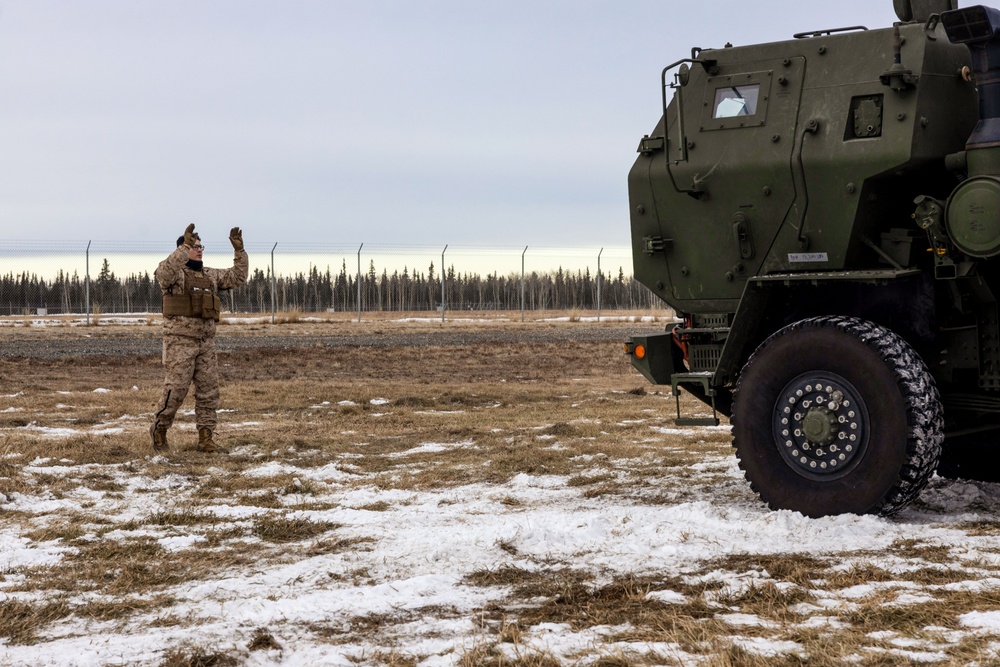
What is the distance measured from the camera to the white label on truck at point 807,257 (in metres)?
6.52

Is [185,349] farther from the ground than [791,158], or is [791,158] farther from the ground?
[791,158]

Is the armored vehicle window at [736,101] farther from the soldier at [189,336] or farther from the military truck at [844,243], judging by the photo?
the soldier at [189,336]

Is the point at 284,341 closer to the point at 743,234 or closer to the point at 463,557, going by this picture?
the point at 743,234

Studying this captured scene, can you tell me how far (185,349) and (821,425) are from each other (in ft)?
20.7

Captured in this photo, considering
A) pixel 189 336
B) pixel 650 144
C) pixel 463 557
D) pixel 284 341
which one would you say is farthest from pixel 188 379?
pixel 284 341

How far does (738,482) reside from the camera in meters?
7.84

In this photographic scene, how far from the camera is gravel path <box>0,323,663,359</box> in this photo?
2419cm

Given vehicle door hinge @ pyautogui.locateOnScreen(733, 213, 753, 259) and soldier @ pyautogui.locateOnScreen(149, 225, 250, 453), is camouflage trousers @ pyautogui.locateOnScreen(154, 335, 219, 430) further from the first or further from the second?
vehicle door hinge @ pyautogui.locateOnScreen(733, 213, 753, 259)

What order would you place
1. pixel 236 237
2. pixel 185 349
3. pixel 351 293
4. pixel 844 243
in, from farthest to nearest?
pixel 351 293, pixel 236 237, pixel 185 349, pixel 844 243

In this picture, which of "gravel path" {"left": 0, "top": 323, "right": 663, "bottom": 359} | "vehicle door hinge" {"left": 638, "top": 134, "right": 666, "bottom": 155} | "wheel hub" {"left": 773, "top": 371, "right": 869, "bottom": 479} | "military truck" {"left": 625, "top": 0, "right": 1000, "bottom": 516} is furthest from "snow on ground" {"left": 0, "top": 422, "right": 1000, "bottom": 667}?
"gravel path" {"left": 0, "top": 323, "right": 663, "bottom": 359}

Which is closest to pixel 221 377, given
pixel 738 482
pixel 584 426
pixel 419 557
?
pixel 584 426

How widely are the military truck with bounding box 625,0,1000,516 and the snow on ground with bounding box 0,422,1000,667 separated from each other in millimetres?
477

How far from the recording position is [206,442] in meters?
9.73

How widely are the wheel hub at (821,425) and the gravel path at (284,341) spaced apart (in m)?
19.3
